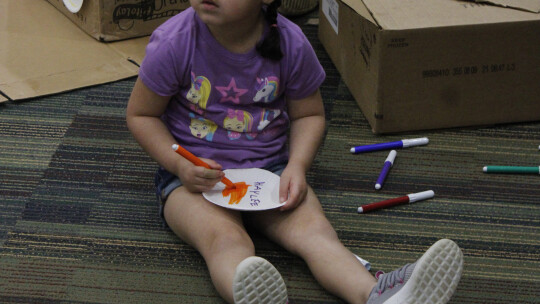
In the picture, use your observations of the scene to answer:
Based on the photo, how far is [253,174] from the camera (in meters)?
1.28

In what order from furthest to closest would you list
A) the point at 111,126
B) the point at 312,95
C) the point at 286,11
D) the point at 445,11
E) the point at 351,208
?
the point at 286,11 → the point at 111,126 → the point at 445,11 → the point at 351,208 → the point at 312,95

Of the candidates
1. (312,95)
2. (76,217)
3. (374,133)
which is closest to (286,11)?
(374,133)

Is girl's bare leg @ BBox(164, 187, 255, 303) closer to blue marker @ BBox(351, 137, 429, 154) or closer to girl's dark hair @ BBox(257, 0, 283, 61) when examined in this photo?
girl's dark hair @ BBox(257, 0, 283, 61)

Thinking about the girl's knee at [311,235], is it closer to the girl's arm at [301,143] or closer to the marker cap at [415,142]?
the girl's arm at [301,143]

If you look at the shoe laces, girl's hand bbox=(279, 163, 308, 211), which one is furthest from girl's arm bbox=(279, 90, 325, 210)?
the shoe laces

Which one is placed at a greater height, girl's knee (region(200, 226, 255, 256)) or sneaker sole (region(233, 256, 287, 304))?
sneaker sole (region(233, 256, 287, 304))

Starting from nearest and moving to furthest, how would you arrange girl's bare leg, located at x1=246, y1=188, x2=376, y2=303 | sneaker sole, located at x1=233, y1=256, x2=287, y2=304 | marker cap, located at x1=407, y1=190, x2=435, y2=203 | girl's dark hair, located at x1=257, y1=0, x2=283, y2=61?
sneaker sole, located at x1=233, y1=256, x2=287, y2=304 → girl's bare leg, located at x1=246, y1=188, x2=376, y2=303 → girl's dark hair, located at x1=257, y1=0, x2=283, y2=61 → marker cap, located at x1=407, y1=190, x2=435, y2=203

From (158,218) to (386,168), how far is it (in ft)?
1.51

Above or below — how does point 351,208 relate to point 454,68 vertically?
below

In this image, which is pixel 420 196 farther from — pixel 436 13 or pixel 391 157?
pixel 436 13

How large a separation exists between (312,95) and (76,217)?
48cm

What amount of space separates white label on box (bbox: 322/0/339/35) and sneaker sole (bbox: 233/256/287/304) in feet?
3.12

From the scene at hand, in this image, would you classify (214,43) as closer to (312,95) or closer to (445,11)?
(312,95)

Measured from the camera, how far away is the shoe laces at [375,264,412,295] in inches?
41.2
